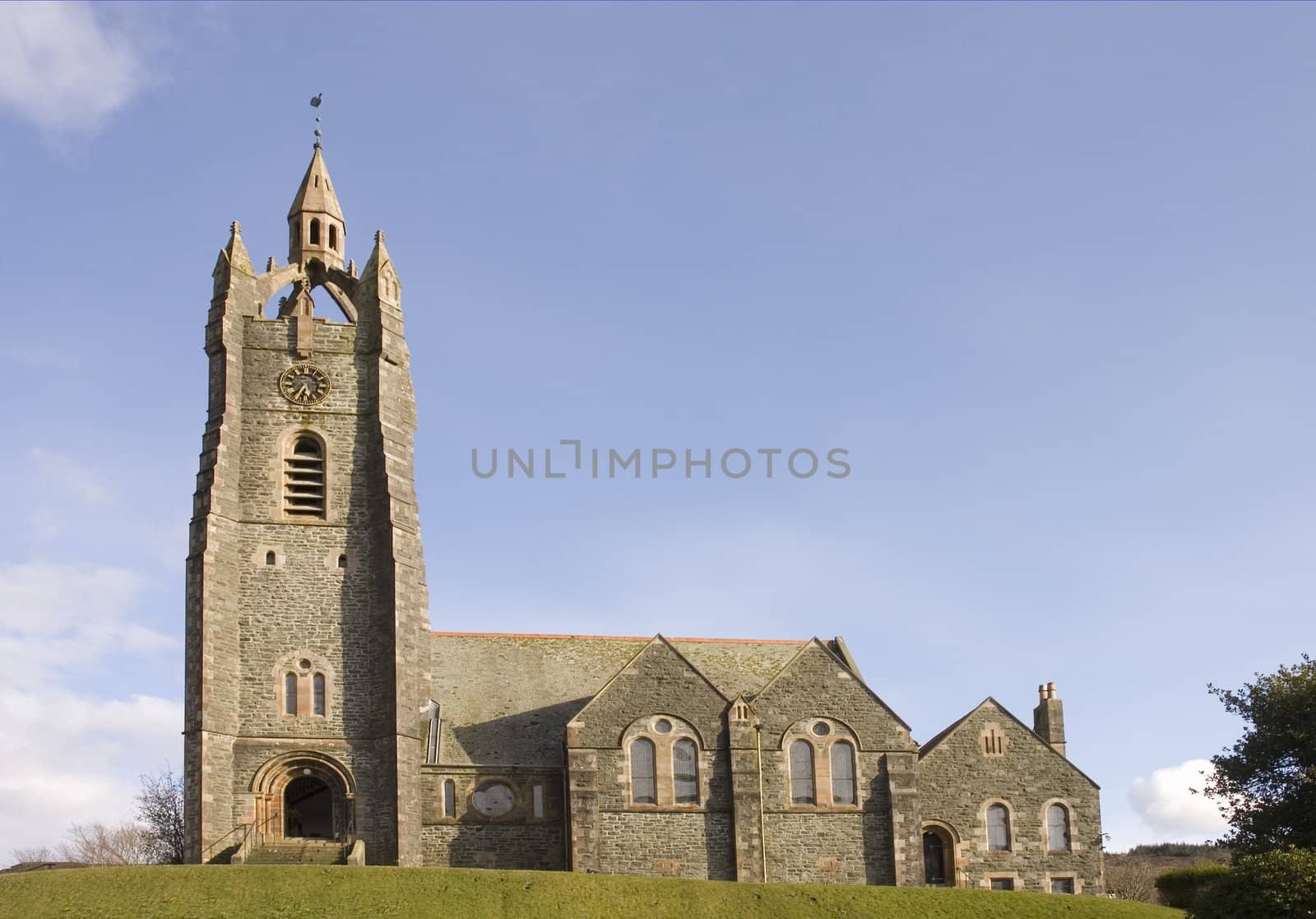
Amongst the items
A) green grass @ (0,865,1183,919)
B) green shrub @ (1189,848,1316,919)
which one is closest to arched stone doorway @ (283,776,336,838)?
green grass @ (0,865,1183,919)

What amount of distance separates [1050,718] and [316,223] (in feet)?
96.7

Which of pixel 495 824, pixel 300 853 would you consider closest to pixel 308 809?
pixel 300 853

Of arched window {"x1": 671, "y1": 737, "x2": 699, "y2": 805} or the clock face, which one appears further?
the clock face

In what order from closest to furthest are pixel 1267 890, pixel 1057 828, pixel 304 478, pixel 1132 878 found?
1. pixel 1267 890
2. pixel 1057 828
3. pixel 304 478
4. pixel 1132 878

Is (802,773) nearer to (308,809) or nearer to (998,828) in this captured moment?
(998,828)

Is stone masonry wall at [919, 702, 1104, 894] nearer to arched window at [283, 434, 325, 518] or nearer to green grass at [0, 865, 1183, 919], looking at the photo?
green grass at [0, 865, 1183, 919]

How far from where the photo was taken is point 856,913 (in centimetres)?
4241

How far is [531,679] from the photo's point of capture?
52125 mm

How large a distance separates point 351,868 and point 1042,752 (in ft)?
70.6

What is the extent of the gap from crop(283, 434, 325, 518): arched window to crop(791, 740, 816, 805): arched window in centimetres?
1605

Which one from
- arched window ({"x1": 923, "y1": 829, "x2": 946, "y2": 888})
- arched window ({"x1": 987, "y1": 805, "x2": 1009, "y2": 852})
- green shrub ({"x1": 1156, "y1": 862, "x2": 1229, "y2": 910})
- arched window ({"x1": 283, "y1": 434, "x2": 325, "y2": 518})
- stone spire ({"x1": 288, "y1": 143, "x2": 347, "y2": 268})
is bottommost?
green shrub ({"x1": 1156, "y1": 862, "x2": 1229, "y2": 910})

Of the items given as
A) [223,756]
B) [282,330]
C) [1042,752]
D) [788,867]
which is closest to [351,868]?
[223,756]

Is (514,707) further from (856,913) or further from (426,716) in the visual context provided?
(856,913)

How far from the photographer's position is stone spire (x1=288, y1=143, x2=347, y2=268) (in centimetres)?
5441
